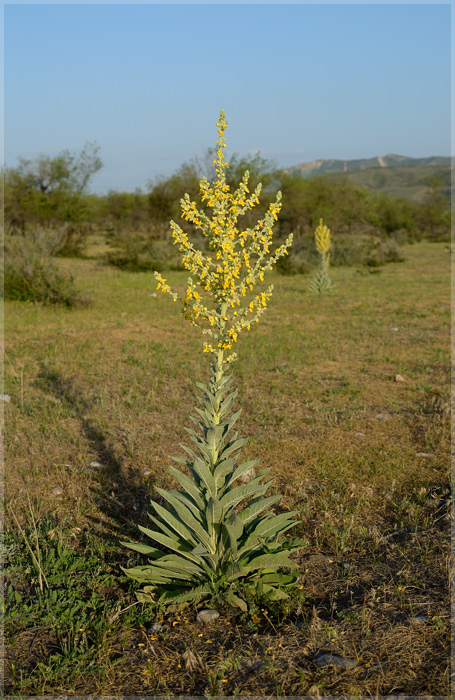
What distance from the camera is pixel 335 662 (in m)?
2.82

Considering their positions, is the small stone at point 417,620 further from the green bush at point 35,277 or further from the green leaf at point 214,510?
the green bush at point 35,277

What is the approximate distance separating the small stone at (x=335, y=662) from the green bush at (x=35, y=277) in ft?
40.9

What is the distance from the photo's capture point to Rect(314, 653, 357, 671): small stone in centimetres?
279

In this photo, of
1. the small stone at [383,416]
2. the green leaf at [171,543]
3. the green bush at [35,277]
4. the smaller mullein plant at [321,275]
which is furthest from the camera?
the smaller mullein plant at [321,275]

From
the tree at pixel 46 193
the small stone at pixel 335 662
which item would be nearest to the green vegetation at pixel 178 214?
the tree at pixel 46 193

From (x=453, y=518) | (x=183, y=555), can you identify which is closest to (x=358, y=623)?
(x=183, y=555)

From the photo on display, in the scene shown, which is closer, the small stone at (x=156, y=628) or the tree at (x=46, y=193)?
the small stone at (x=156, y=628)

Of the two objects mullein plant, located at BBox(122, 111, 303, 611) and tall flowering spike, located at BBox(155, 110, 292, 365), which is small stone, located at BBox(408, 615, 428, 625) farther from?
tall flowering spike, located at BBox(155, 110, 292, 365)

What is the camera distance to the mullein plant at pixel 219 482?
127 inches

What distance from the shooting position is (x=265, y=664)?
9.27 ft

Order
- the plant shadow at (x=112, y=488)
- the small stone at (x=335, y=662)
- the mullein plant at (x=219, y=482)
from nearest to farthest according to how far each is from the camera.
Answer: the small stone at (x=335, y=662)
the mullein plant at (x=219, y=482)
the plant shadow at (x=112, y=488)

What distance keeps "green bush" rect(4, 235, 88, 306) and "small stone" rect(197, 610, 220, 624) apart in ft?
38.6

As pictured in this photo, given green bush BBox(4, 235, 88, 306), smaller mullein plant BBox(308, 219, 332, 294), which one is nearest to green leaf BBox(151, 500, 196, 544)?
green bush BBox(4, 235, 88, 306)

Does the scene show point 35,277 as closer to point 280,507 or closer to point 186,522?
point 280,507
